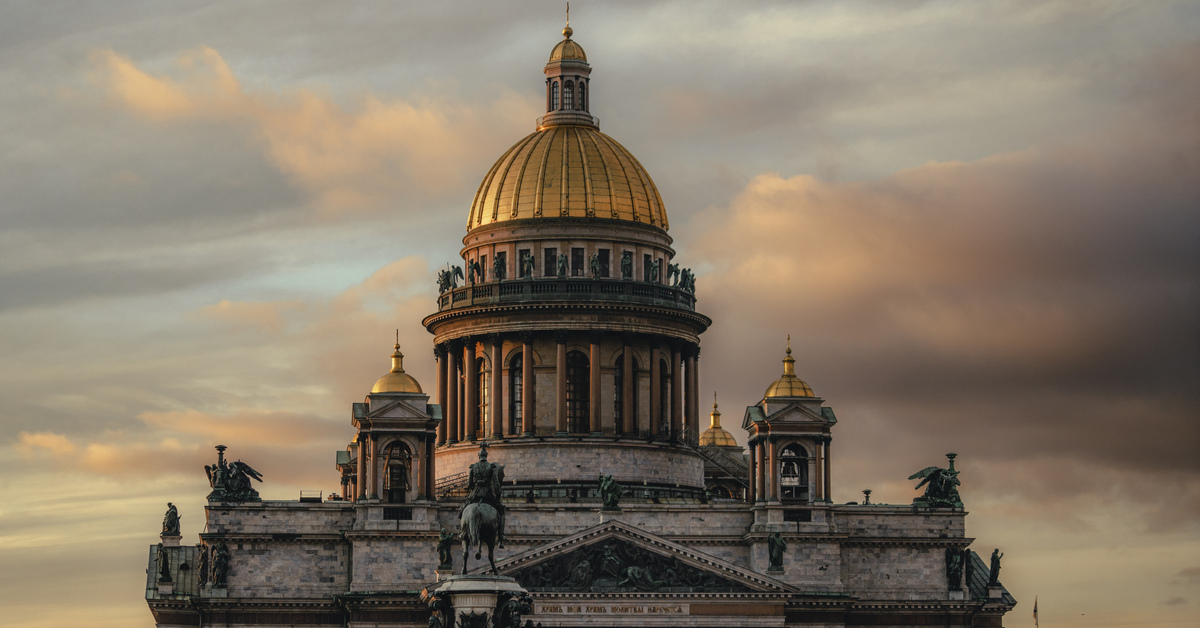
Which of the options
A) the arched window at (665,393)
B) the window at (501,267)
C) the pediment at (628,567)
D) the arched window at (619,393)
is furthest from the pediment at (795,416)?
the window at (501,267)

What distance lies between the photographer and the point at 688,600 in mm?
105812

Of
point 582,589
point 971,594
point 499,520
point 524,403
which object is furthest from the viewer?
point 524,403

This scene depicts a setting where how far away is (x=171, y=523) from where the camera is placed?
370 feet

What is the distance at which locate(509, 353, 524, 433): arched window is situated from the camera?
398 ft

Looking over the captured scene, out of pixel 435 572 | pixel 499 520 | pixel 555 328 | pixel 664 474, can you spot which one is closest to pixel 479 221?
pixel 555 328

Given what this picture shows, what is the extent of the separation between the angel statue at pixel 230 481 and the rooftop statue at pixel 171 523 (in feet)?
14.3

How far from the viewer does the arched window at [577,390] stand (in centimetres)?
12075

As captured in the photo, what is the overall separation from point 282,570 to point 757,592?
2194 centimetres

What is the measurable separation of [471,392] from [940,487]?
2592cm

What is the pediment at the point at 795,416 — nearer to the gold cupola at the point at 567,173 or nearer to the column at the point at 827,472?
the column at the point at 827,472

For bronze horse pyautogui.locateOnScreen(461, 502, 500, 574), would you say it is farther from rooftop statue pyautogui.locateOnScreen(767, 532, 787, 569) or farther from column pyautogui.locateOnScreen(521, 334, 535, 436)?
column pyautogui.locateOnScreen(521, 334, 535, 436)

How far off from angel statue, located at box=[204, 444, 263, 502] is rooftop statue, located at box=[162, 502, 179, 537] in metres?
4.36

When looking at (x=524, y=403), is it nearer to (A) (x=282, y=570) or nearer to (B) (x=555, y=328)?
(B) (x=555, y=328)

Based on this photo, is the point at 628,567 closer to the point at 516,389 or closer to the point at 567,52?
the point at 516,389
